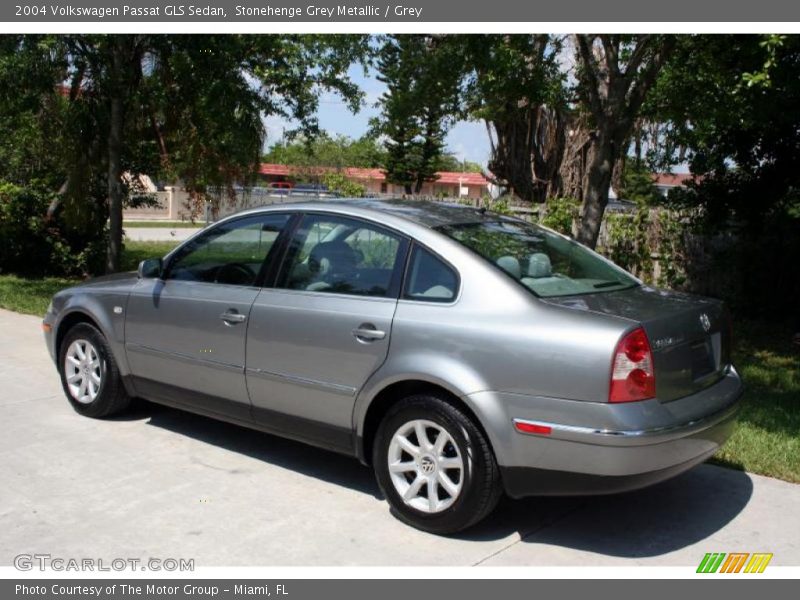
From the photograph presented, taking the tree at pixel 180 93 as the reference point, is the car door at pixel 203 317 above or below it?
below

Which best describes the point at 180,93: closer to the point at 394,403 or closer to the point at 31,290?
the point at 31,290

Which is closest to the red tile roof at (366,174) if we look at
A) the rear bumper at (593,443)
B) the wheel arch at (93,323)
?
the wheel arch at (93,323)

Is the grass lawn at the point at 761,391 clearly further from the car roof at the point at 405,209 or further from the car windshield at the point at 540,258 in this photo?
the car roof at the point at 405,209

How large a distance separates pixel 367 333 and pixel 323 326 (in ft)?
1.04

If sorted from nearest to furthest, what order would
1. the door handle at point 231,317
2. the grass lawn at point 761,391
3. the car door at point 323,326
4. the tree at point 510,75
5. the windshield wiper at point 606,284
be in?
the car door at point 323,326 < the windshield wiper at point 606,284 < the door handle at point 231,317 < the grass lawn at point 761,391 < the tree at point 510,75

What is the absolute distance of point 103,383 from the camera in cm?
606

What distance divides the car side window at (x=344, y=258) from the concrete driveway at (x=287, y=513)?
47.4 inches

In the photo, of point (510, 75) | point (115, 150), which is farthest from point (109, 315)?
point (115, 150)

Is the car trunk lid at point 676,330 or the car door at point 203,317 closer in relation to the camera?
the car trunk lid at point 676,330

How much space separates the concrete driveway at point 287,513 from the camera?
13.5ft

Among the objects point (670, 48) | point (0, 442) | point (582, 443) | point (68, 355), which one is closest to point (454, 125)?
point (670, 48)

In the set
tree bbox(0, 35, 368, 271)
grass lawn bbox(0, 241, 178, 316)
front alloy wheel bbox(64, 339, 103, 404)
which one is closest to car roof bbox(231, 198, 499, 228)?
front alloy wheel bbox(64, 339, 103, 404)

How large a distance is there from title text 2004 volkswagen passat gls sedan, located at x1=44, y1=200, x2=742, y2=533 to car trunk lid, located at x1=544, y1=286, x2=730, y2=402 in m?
0.01

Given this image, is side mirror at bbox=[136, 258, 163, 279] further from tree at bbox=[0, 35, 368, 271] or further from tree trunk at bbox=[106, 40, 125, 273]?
tree trunk at bbox=[106, 40, 125, 273]
